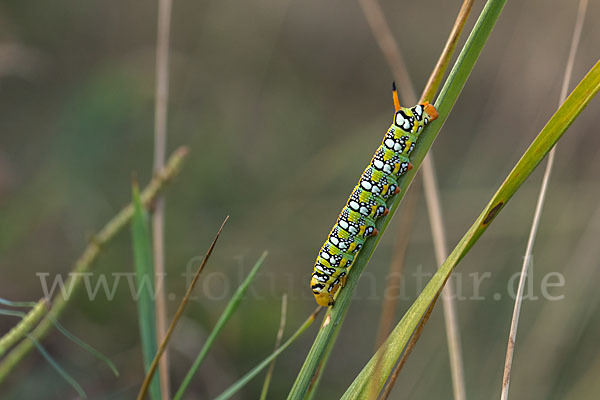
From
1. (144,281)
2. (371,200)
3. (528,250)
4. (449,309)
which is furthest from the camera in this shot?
(371,200)

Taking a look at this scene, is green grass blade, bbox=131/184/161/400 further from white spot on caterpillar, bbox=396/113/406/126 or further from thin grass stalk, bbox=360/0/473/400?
white spot on caterpillar, bbox=396/113/406/126

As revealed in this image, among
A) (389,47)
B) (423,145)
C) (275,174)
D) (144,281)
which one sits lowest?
(144,281)

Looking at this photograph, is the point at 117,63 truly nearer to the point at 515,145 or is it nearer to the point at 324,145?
the point at 324,145

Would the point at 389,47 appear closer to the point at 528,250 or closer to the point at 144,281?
the point at 528,250

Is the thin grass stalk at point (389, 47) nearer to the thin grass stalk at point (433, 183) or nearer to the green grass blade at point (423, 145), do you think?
the thin grass stalk at point (433, 183)

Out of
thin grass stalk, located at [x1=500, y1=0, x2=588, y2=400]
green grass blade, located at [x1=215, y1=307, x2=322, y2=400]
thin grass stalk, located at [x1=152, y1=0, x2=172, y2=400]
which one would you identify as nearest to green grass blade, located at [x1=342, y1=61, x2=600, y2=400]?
green grass blade, located at [x1=215, y1=307, x2=322, y2=400]

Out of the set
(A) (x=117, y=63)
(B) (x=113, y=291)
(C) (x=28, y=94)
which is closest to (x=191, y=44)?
(A) (x=117, y=63)

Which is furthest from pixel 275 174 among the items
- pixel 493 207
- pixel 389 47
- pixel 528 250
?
pixel 493 207
